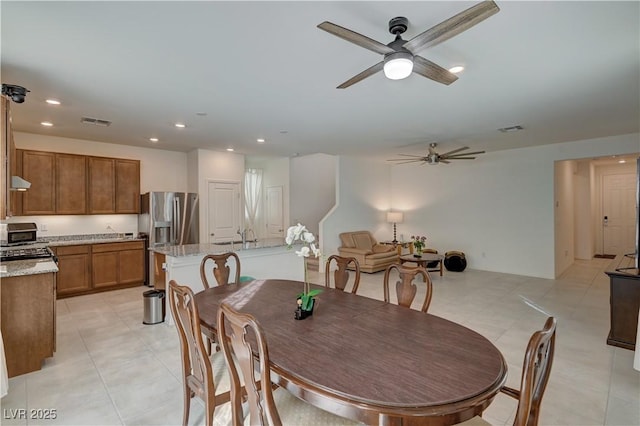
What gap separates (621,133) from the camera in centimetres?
533

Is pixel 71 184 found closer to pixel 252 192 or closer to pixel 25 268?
pixel 25 268

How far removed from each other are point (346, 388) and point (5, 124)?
3479mm

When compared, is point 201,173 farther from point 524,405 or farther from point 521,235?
point 521,235

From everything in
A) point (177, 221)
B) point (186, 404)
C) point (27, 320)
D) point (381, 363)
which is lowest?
point (186, 404)

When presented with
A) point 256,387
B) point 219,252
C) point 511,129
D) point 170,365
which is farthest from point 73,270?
point 511,129

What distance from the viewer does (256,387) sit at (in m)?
1.35

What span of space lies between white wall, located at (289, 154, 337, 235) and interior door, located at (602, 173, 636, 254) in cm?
789

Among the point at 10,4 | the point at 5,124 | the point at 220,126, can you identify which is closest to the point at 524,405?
the point at 10,4

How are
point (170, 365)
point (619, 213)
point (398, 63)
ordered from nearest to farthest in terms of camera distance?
point (398, 63) → point (170, 365) → point (619, 213)

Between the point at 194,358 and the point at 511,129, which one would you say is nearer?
the point at 194,358

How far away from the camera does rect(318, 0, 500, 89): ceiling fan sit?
1.58m

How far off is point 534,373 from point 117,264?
6.18 meters

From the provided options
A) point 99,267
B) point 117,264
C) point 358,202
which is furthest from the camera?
point 358,202

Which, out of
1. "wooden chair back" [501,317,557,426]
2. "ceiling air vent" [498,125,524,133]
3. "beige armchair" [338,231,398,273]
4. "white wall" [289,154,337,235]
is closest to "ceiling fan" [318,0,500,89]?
"wooden chair back" [501,317,557,426]
